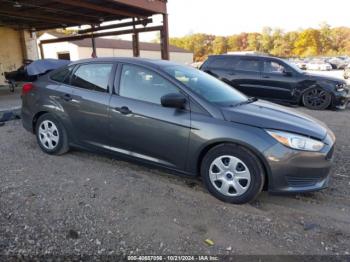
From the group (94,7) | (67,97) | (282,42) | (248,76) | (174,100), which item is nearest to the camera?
(174,100)

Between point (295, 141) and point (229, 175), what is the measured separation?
0.76m

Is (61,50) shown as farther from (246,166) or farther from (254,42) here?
(254,42)

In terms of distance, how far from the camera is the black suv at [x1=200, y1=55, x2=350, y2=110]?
905cm

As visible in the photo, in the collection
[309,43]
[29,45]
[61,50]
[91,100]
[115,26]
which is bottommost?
[91,100]

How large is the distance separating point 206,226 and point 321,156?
4.61ft

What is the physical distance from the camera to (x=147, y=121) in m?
3.62

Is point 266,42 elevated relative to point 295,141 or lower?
elevated

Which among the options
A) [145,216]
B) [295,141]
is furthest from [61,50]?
[295,141]

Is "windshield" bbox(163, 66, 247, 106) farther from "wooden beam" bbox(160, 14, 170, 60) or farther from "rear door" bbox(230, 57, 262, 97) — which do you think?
"wooden beam" bbox(160, 14, 170, 60)

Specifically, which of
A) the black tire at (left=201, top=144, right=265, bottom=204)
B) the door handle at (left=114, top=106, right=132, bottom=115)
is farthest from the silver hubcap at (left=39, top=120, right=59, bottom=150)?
the black tire at (left=201, top=144, right=265, bottom=204)

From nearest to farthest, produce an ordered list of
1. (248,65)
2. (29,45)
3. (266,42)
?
(248,65) → (29,45) → (266,42)

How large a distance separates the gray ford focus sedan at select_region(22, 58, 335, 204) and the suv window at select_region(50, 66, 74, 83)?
0.01 metres

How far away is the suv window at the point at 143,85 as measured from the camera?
3.64m

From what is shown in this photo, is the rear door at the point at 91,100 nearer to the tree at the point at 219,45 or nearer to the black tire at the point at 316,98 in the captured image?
the black tire at the point at 316,98
